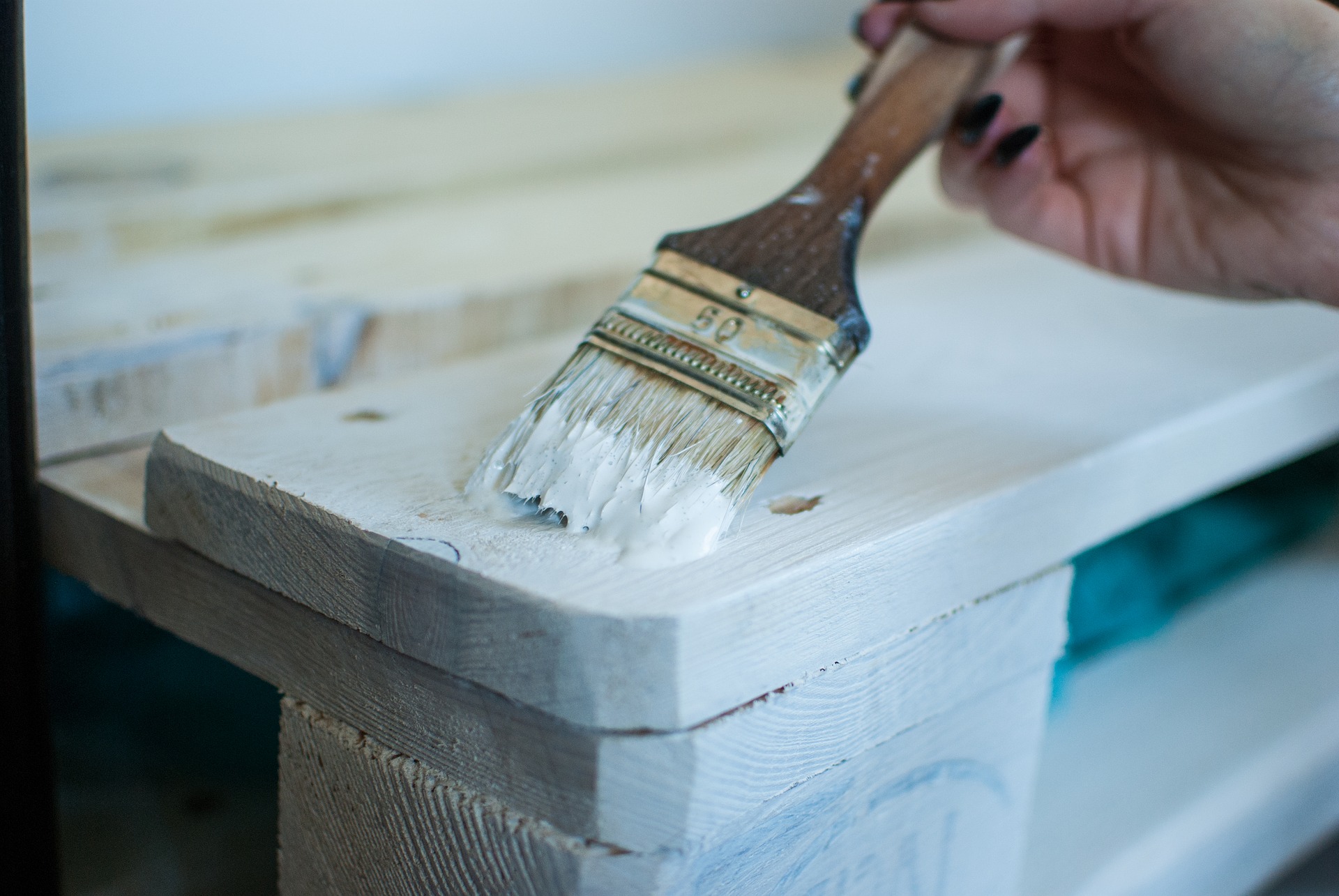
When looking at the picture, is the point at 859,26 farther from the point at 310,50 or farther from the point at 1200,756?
the point at 310,50

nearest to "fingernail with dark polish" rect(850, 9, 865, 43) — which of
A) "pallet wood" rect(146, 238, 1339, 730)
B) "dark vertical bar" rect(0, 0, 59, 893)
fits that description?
"pallet wood" rect(146, 238, 1339, 730)

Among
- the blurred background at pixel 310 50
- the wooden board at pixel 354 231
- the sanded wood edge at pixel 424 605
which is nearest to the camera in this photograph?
the sanded wood edge at pixel 424 605

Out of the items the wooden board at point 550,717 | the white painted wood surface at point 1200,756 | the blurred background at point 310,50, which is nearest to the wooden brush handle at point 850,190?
the wooden board at point 550,717

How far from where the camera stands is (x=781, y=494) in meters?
0.48

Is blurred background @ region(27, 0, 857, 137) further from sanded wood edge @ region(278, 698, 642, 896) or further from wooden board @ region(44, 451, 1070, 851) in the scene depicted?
sanded wood edge @ region(278, 698, 642, 896)

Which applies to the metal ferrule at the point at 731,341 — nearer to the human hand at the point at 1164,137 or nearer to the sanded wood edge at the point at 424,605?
the sanded wood edge at the point at 424,605

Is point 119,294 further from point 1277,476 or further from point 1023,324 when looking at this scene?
point 1277,476

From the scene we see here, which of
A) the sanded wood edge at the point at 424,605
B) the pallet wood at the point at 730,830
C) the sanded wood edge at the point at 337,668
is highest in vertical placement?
the sanded wood edge at the point at 424,605

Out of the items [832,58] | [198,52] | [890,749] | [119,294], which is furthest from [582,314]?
[832,58]

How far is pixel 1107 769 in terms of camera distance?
2.47 feet

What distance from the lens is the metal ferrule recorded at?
452mm

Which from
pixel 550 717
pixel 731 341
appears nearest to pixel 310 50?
pixel 731 341

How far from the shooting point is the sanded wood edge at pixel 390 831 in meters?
0.41

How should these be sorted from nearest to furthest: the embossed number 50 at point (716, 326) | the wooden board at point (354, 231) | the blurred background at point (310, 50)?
the embossed number 50 at point (716, 326), the wooden board at point (354, 231), the blurred background at point (310, 50)
